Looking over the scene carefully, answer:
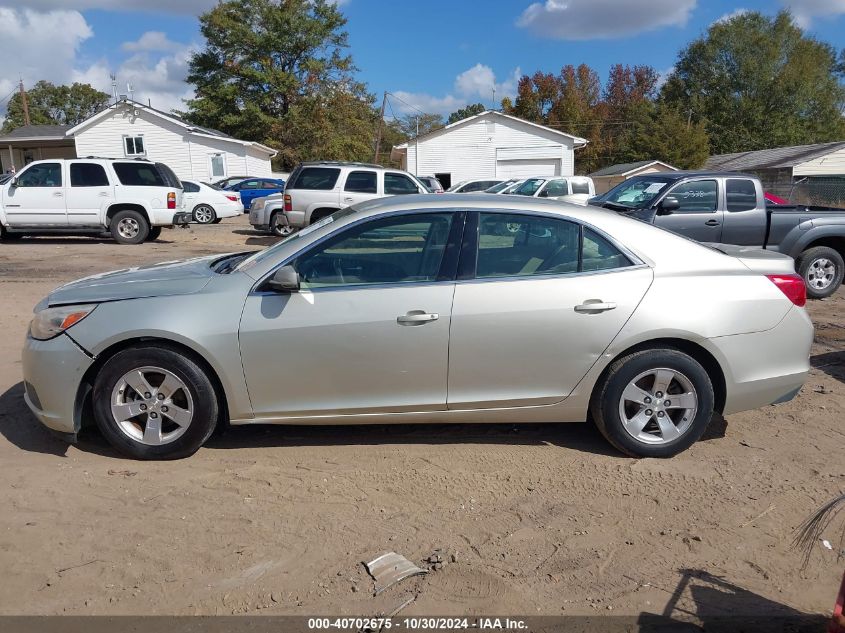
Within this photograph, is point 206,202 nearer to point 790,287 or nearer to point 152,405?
point 152,405

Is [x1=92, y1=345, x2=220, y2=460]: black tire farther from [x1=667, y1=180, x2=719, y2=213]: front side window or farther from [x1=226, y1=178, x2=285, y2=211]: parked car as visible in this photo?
[x1=226, y1=178, x2=285, y2=211]: parked car

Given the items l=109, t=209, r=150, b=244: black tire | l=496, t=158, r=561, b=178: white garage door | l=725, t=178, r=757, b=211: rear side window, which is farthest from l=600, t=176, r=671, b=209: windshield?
l=496, t=158, r=561, b=178: white garage door

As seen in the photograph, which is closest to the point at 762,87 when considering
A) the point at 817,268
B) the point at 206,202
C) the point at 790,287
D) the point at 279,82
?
the point at 279,82

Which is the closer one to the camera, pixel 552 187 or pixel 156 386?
pixel 156 386

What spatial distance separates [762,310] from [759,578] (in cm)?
179

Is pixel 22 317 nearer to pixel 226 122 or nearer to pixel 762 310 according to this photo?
pixel 762 310

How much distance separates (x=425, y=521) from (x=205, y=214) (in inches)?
833

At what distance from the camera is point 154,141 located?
38.0 metres

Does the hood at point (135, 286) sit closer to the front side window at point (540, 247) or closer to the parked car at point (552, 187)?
the front side window at point (540, 247)

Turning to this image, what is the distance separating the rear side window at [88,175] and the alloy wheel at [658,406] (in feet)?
47.0

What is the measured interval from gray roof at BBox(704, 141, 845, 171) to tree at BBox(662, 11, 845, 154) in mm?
12042

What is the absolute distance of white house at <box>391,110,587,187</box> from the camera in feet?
131

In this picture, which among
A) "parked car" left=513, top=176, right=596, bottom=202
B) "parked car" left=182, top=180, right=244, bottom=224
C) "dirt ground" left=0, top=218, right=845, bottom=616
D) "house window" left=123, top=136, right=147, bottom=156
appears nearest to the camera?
"dirt ground" left=0, top=218, right=845, bottom=616

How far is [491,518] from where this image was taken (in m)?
3.70
